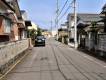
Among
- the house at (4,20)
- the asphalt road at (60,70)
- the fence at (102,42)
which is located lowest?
the asphalt road at (60,70)

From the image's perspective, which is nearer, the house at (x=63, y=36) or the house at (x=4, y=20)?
the house at (x=4, y=20)

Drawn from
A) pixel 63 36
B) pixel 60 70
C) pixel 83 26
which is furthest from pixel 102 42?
pixel 63 36

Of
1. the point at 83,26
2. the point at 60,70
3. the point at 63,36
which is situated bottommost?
the point at 60,70

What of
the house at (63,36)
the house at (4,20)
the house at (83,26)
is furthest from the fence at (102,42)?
the house at (63,36)

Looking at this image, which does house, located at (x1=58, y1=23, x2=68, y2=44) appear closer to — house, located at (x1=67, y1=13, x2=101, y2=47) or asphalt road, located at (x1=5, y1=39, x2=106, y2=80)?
house, located at (x1=67, y1=13, x2=101, y2=47)

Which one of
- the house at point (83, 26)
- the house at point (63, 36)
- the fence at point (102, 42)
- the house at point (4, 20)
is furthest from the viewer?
the house at point (63, 36)

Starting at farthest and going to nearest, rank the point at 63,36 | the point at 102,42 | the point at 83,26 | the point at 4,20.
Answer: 1. the point at 63,36
2. the point at 83,26
3. the point at 4,20
4. the point at 102,42

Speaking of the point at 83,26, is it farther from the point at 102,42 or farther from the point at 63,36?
the point at 102,42

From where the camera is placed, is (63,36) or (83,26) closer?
(83,26)

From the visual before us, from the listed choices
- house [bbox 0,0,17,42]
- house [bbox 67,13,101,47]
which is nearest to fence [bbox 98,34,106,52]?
house [bbox 67,13,101,47]

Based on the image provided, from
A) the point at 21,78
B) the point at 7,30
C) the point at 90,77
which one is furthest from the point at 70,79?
the point at 7,30

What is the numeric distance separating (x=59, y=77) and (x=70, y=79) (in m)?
0.84

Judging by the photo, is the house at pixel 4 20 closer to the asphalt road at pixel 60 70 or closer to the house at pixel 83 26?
the asphalt road at pixel 60 70

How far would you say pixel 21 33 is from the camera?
2035 inches
